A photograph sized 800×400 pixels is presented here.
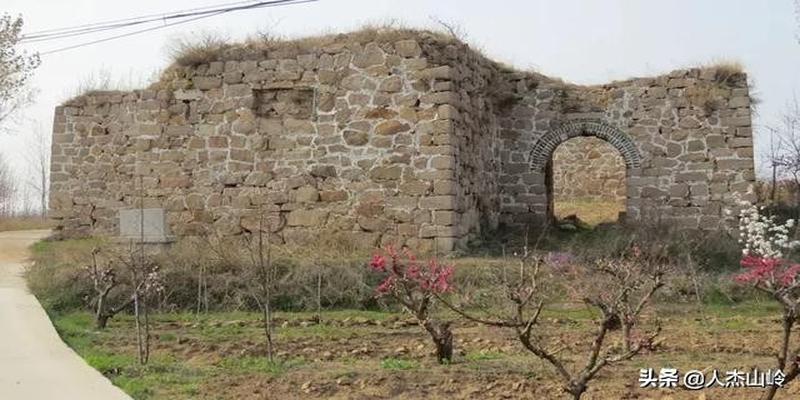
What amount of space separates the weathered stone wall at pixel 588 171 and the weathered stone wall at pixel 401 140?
493cm

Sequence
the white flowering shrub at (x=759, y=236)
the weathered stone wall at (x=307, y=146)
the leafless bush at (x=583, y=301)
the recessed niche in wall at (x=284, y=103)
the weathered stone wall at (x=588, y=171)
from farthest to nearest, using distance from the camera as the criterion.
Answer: the weathered stone wall at (x=588, y=171), the recessed niche in wall at (x=284, y=103), the weathered stone wall at (x=307, y=146), the white flowering shrub at (x=759, y=236), the leafless bush at (x=583, y=301)

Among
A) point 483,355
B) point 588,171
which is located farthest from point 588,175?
point 483,355

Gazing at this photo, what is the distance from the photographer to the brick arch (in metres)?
15.0

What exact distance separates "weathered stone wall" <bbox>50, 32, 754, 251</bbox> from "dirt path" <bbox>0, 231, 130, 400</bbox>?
3624mm

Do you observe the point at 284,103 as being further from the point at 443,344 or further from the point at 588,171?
the point at 588,171

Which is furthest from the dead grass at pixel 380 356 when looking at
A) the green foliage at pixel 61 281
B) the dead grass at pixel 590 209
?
the dead grass at pixel 590 209

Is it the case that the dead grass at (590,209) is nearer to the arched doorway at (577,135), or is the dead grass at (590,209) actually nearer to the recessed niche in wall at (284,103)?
the arched doorway at (577,135)

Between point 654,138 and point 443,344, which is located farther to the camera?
point 654,138

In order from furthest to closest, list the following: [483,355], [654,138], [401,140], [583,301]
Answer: [654,138], [401,140], [483,355], [583,301]

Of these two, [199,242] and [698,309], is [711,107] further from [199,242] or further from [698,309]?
[199,242]

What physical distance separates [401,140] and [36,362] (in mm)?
6534

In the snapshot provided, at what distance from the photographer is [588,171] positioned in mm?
20625

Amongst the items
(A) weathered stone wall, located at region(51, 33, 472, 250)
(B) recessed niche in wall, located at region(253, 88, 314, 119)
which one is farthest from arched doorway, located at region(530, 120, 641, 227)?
(B) recessed niche in wall, located at region(253, 88, 314, 119)

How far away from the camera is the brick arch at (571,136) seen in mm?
14984
